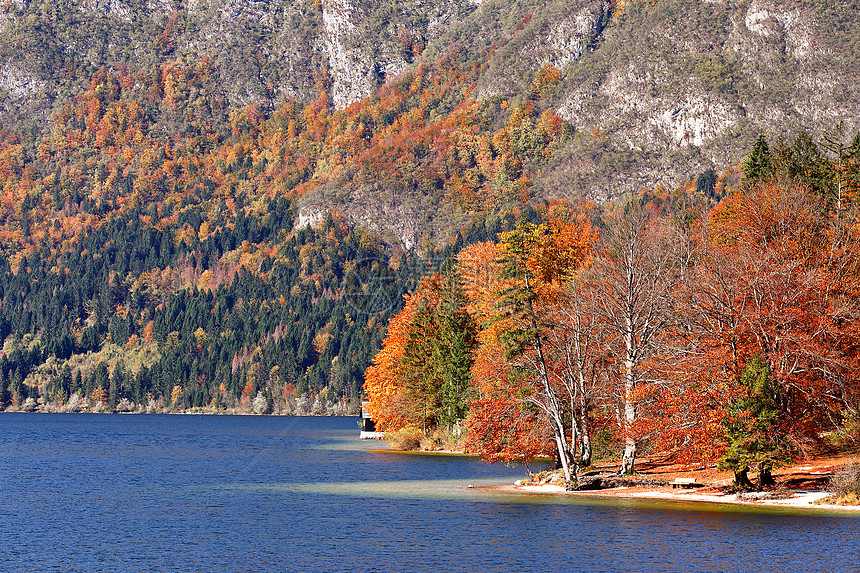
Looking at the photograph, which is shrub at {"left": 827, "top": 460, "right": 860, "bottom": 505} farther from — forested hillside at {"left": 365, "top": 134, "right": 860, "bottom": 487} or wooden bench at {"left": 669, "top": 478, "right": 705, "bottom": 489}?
wooden bench at {"left": 669, "top": 478, "right": 705, "bottom": 489}

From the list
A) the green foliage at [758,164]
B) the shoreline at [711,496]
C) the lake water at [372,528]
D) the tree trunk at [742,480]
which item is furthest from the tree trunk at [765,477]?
the green foliage at [758,164]

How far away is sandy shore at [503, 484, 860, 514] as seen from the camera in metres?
49.6

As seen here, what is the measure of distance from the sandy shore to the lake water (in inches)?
93.4

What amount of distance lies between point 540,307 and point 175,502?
27.0 metres

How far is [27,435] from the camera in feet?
478

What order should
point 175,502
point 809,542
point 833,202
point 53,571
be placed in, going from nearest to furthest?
point 53,571
point 809,542
point 175,502
point 833,202

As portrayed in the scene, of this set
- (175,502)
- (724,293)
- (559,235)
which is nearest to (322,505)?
(175,502)

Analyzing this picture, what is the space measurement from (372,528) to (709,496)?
19.1 m

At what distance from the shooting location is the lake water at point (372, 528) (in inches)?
1451

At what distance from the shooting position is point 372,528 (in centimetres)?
4512

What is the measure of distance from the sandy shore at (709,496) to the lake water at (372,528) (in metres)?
2.37

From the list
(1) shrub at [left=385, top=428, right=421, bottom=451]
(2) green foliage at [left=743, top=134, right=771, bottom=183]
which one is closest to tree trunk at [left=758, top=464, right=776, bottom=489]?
(2) green foliage at [left=743, top=134, right=771, bottom=183]

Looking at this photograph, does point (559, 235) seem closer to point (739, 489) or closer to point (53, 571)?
point (739, 489)

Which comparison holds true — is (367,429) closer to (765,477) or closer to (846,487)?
(765,477)
